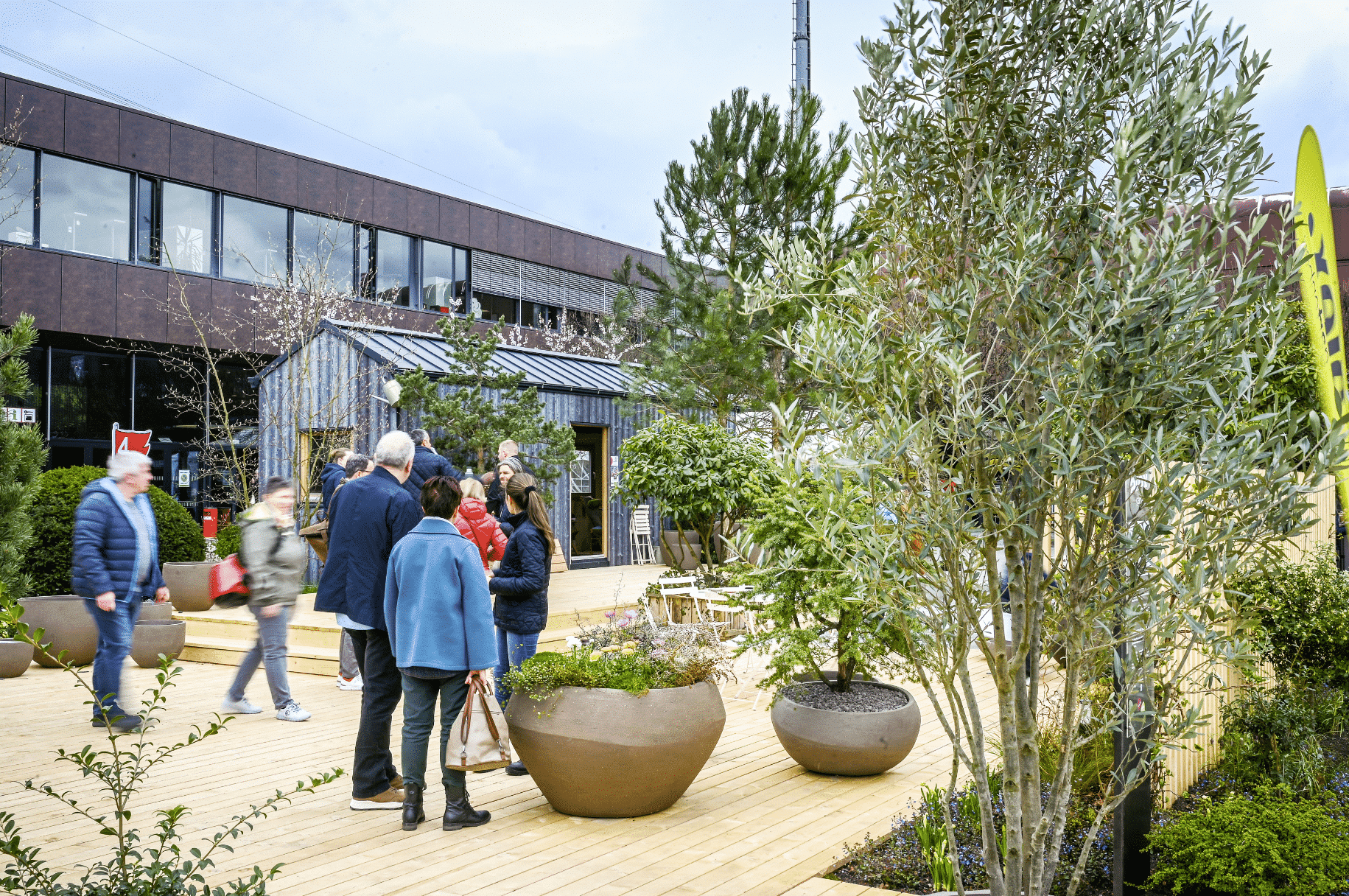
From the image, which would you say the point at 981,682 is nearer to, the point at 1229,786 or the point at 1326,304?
the point at 1229,786

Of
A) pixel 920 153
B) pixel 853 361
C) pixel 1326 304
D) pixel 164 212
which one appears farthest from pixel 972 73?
pixel 164 212

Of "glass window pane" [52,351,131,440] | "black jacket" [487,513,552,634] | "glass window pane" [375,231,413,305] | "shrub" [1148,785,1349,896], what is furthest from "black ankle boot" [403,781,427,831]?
"glass window pane" [375,231,413,305]

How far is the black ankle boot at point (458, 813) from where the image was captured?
502cm

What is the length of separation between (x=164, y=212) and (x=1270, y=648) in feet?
64.7

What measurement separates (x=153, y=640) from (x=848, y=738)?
667cm

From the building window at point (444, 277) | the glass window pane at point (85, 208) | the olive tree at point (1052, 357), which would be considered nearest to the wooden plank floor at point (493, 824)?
the olive tree at point (1052, 357)

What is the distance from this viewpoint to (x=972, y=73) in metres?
2.95

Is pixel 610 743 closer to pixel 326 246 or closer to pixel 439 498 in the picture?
pixel 439 498

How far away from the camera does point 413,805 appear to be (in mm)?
5051

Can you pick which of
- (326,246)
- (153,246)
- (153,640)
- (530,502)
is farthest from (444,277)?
(530,502)

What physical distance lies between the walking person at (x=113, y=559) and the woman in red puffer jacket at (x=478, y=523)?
2.17 metres

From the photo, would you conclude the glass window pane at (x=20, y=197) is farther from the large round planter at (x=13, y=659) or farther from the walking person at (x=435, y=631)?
the walking person at (x=435, y=631)

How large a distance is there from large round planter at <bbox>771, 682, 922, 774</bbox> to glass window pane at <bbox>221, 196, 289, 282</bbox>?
16946mm

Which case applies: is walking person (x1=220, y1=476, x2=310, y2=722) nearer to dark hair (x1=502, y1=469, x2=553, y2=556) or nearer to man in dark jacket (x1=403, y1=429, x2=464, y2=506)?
man in dark jacket (x1=403, y1=429, x2=464, y2=506)
